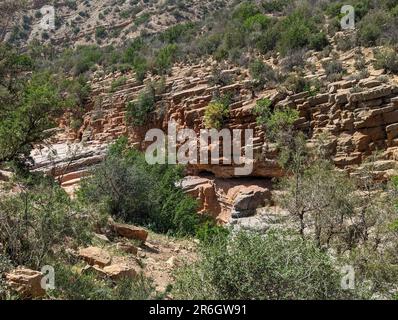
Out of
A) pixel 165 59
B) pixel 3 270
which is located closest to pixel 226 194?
pixel 165 59

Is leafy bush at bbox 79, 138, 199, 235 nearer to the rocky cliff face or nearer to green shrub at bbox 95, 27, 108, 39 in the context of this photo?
the rocky cliff face

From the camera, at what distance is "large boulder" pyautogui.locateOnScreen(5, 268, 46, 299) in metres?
5.20

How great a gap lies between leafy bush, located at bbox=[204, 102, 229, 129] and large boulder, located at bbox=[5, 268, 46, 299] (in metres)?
14.4

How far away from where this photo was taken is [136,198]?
13.3 metres

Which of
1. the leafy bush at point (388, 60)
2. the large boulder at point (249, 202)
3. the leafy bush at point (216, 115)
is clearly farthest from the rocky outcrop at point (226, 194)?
the leafy bush at point (388, 60)

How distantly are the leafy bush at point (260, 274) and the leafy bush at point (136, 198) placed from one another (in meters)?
7.06

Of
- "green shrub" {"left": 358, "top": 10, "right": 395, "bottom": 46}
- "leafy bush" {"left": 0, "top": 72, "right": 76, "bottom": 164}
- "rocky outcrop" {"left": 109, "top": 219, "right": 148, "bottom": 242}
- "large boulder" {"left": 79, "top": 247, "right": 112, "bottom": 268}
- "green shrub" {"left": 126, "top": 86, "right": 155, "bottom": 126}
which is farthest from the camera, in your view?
"green shrub" {"left": 126, "top": 86, "right": 155, "bottom": 126}

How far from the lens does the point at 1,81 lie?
9.42 meters

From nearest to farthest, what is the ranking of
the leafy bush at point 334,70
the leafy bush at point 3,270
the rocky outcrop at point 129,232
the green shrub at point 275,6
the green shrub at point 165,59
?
the leafy bush at point 3,270, the rocky outcrop at point 129,232, the leafy bush at point 334,70, the green shrub at point 165,59, the green shrub at point 275,6

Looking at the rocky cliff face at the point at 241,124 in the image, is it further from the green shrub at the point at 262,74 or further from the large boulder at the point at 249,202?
the green shrub at the point at 262,74

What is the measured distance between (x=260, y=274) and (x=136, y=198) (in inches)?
337

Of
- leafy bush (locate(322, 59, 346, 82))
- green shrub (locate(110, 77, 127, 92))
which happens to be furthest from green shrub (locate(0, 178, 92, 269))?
green shrub (locate(110, 77, 127, 92))

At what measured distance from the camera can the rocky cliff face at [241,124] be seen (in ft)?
52.4
